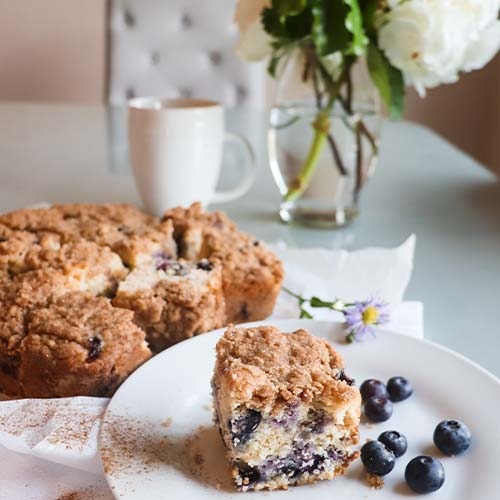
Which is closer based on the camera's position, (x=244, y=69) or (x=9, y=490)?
(x=9, y=490)

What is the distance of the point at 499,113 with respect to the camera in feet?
12.8

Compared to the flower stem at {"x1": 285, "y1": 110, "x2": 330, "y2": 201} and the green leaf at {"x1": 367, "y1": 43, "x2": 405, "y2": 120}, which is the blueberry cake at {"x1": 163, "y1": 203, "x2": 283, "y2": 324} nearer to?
the flower stem at {"x1": 285, "y1": 110, "x2": 330, "y2": 201}

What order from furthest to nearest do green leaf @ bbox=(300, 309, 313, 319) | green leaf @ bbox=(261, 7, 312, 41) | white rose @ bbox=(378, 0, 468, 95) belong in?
green leaf @ bbox=(261, 7, 312, 41), white rose @ bbox=(378, 0, 468, 95), green leaf @ bbox=(300, 309, 313, 319)

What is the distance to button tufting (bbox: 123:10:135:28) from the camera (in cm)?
302

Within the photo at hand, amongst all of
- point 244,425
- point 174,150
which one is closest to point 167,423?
point 244,425

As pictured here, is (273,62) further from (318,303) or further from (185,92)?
(185,92)

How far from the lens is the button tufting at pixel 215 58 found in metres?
3.10

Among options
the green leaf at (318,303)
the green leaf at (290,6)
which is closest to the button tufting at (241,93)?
the green leaf at (290,6)

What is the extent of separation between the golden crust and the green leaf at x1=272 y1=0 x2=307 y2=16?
2.23ft

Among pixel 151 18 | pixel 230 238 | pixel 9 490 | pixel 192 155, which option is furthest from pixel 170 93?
pixel 9 490

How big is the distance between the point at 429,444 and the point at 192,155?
846 millimetres

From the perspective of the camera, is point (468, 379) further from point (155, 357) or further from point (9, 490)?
point (9, 490)

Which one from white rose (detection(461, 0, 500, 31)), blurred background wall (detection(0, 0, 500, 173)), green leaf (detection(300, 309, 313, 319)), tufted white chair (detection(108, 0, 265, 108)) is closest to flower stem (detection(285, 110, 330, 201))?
white rose (detection(461, 0, 500, 31))

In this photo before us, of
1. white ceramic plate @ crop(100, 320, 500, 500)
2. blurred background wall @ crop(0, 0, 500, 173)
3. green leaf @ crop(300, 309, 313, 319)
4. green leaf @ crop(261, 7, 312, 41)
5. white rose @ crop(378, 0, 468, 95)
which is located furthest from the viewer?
blurred background wall @ crop(0, 0, 500, 173)
